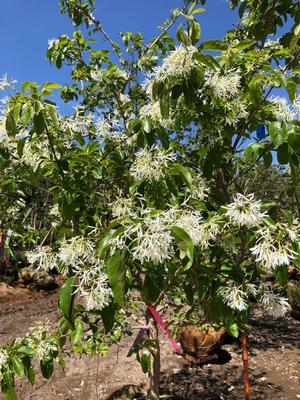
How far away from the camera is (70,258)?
122cm

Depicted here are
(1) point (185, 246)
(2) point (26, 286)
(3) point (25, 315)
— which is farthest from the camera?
(2) point (26, 286)

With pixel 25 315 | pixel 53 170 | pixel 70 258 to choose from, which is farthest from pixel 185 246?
pixel 25 315

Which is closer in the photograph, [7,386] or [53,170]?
[7,386]

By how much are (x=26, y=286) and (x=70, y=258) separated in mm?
7224

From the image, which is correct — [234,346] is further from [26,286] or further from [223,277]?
[26,286]

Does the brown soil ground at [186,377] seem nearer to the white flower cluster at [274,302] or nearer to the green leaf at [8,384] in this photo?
the green leaf at [8,384]

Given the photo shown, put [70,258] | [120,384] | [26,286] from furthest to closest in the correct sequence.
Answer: [26,286] → [120,384] → [70,258]

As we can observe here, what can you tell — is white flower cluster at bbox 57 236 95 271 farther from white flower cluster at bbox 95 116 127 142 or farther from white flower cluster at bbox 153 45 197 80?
white flower cluster at bbox 95 116 127 142

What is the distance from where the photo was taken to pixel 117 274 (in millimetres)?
988

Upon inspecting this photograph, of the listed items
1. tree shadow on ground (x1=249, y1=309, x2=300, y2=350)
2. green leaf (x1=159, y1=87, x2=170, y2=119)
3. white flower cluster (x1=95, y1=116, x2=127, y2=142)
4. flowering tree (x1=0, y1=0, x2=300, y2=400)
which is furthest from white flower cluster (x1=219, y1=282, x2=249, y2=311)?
tree shadow on ground (x1=249, y1=309, x2=300, y2=350)

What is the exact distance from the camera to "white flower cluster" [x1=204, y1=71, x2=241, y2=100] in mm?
1399

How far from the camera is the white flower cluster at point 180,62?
1229 mm

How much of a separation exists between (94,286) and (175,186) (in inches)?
15.6

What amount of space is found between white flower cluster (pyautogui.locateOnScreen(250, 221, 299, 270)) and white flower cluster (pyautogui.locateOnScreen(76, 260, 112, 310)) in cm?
43
